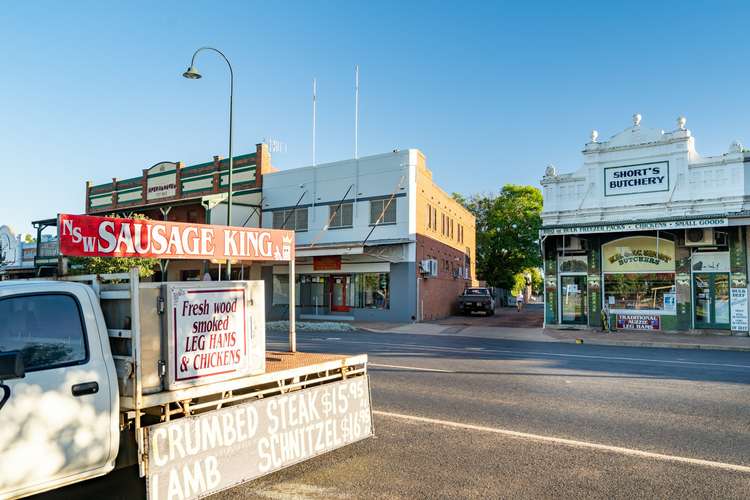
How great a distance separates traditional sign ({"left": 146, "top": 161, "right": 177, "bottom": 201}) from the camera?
37.8 meters

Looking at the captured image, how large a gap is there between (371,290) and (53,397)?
1009 inches

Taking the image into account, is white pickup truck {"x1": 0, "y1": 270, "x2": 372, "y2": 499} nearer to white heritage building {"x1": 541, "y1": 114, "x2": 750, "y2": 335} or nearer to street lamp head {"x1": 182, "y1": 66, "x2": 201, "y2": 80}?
street lamp head {"x1": 182, "y1": 66, "x2": 201, "y2": 80}

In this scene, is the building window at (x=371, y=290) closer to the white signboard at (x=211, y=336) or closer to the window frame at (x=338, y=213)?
the window frame at (x=338, y=213)

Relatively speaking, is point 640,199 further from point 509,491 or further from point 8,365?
point 8,365

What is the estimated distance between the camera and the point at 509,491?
15.1 ft

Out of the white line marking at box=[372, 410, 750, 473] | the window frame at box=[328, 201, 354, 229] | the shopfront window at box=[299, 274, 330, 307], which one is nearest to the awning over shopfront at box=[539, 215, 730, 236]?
the window frame at box=[328, 201, 354, 229]

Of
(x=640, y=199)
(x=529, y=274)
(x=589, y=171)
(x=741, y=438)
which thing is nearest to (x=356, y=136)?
(x=589, y=171)

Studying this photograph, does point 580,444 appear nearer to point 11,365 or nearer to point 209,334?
point 209,334

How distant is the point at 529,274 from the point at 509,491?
64254mm

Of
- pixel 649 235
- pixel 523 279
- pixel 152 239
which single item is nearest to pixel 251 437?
pixel 152 239

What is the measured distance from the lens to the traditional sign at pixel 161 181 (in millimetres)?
37750

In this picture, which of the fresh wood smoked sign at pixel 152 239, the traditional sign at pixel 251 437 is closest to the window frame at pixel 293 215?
the fresh wood smoked sign at pixel 152 239

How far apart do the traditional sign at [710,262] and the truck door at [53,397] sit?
915 inches

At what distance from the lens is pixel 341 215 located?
3003 centimetres
